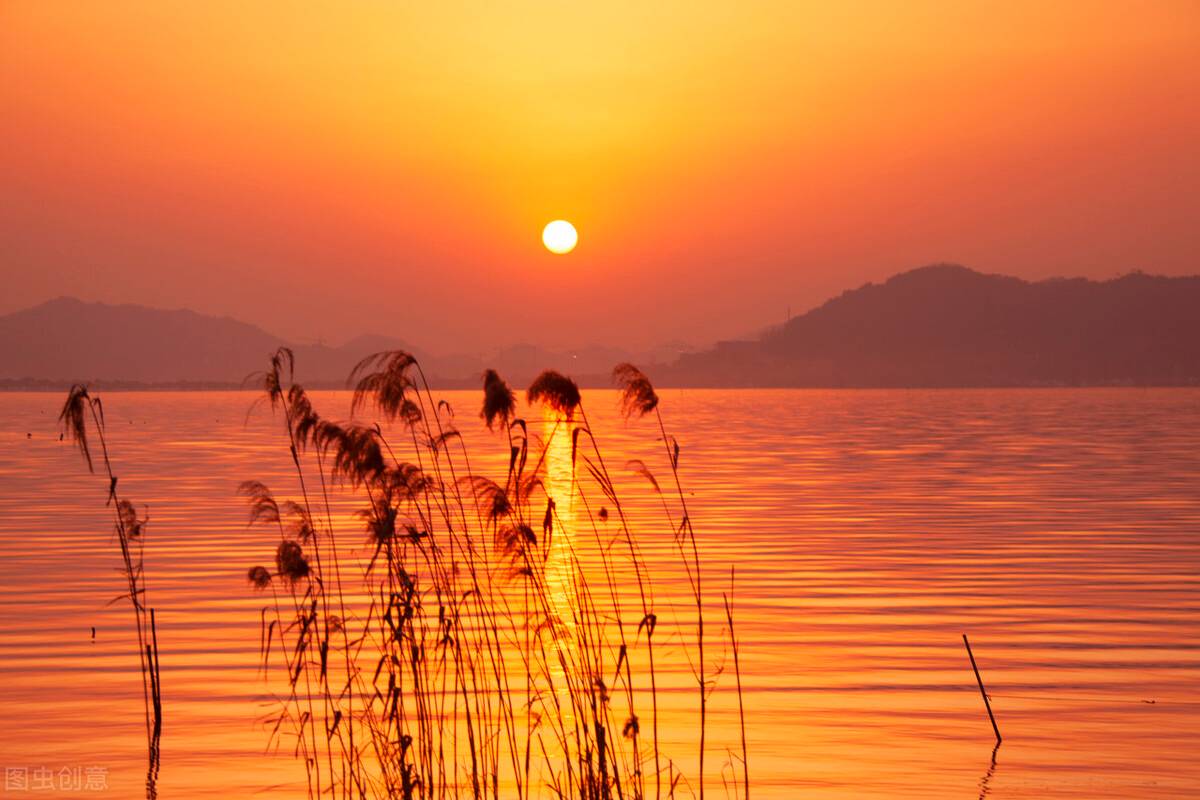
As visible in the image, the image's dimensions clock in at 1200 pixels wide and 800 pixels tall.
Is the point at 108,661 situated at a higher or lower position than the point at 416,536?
lower

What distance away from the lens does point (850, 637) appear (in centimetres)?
1870

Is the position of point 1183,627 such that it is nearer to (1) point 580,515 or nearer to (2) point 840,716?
(2) point 840,716

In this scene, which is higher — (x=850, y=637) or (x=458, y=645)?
(x=458, y=645)

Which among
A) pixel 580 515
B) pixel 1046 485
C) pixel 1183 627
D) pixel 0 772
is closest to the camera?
pixel 0 772

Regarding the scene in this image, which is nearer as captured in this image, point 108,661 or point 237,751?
point 237,751

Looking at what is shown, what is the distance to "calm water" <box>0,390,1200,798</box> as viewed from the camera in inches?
500

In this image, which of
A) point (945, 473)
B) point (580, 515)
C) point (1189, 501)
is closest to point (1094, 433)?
point (945, 473)

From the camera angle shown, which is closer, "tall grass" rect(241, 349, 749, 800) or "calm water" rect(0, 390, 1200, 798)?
"tall grass" rect(241, 349, 749, 800)

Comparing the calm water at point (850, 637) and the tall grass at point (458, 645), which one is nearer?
the tall grass at point (458, 645)

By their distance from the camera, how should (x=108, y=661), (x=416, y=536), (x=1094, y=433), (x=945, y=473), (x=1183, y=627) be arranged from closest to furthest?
1. (x=416, y=536)
2. (x=108, y=661)
3. (x=1183, y=627)
4. (x=945, y=473)
5. (x=1094, y=433)

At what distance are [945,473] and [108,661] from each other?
4051 cm

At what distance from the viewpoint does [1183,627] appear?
19359mm

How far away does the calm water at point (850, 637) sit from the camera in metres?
12.7

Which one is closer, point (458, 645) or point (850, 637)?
point (458, 645)
